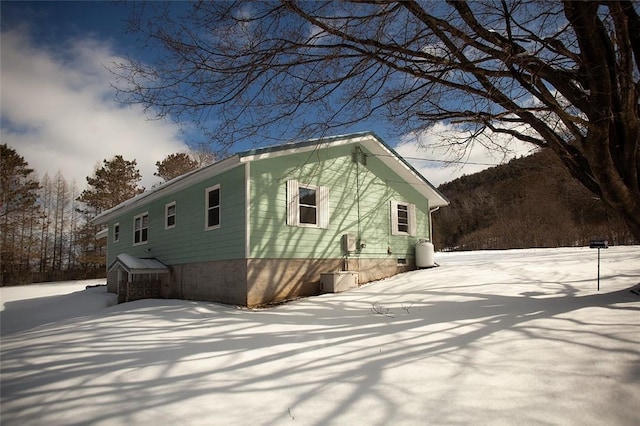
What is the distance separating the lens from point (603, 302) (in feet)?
19.8

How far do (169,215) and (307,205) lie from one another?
5.30 m

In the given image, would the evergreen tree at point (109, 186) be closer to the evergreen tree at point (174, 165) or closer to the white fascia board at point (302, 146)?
the evergreen tree at point (174, 165)

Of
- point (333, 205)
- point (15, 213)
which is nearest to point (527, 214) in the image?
point (333, 205)

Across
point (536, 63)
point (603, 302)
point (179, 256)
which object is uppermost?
point (536, 63)

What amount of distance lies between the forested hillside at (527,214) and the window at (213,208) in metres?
9.72

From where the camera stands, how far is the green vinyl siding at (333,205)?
9.80 metres

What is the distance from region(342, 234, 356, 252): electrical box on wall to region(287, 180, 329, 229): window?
2.55ft

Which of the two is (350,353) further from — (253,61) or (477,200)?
(477,200)

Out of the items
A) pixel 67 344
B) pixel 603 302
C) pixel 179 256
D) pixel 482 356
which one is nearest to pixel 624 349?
pixel 482 356

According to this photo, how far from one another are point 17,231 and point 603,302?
39474 millimetres

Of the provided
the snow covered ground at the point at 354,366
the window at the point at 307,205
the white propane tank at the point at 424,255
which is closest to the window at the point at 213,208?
the window at the point at 307,205

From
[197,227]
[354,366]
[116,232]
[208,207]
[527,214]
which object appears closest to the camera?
[354,366]

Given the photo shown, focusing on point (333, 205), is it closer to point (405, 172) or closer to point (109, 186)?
point (405, 172)

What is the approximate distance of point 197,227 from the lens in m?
11.2
